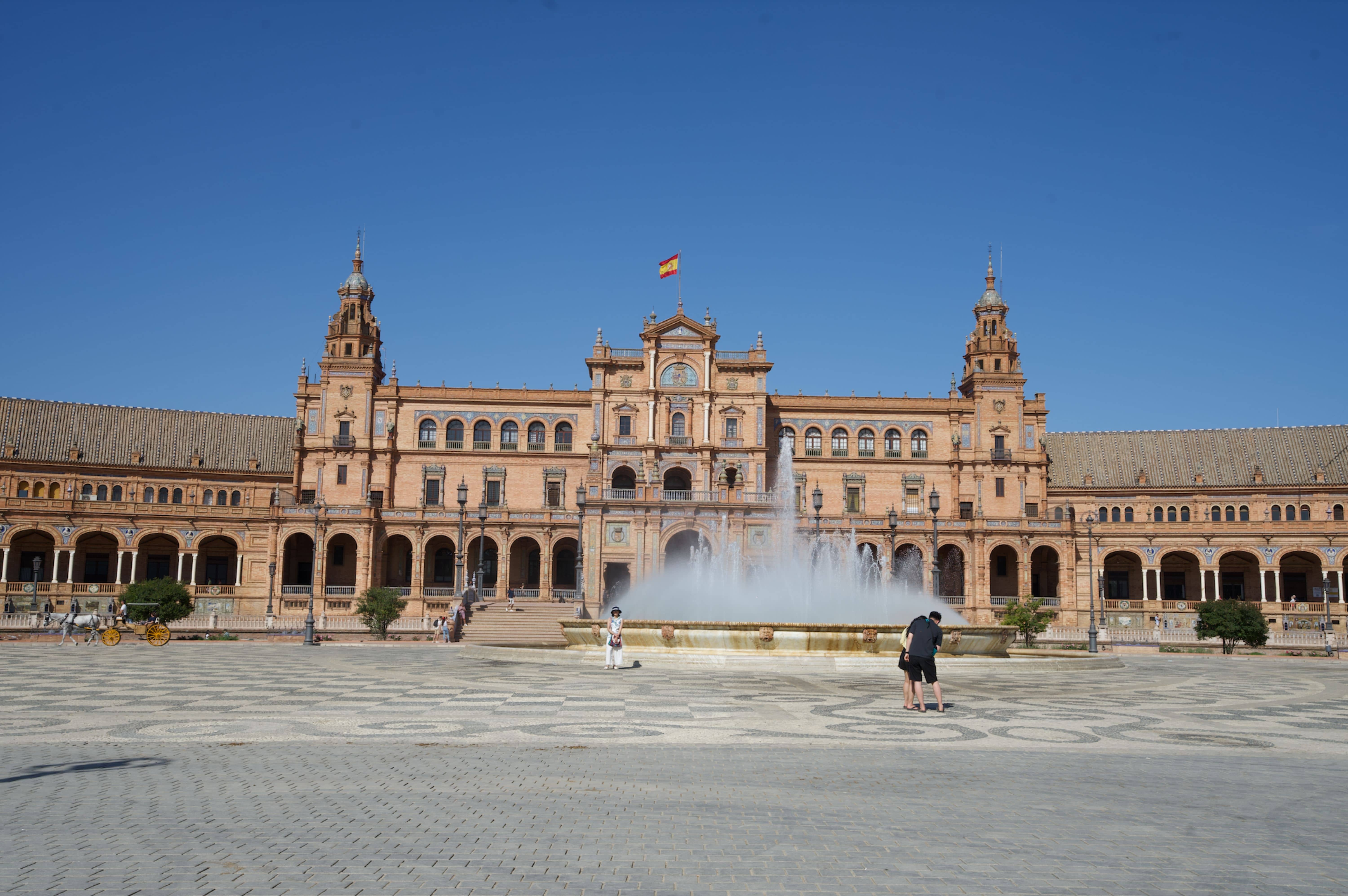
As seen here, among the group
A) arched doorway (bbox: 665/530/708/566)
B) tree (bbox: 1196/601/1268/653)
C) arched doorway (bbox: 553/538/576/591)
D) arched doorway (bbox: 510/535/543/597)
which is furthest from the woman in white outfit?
arched doorway (bbox: 553/538/576/591)

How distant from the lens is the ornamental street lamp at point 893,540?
42.8 m

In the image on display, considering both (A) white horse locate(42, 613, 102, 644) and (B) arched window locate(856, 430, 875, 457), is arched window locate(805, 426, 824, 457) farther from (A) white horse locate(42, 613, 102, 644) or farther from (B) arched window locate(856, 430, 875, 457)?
(A) white horse locate(42, 613, 102, 644)

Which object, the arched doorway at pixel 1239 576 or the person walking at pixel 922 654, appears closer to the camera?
the person walking at pixel 922 654

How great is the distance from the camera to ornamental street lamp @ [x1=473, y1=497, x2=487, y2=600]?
5131 centimetres

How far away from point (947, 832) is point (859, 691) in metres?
12.7

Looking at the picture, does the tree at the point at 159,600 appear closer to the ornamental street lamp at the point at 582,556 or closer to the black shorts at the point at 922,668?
the ornamental street lamp at the point at 582,556

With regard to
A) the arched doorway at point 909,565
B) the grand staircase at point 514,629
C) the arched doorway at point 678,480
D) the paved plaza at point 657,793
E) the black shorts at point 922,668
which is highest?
the arched doorway at point 678,480

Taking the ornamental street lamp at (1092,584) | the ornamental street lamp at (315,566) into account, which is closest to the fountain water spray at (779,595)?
the ornamental street lamp at (1092,584)

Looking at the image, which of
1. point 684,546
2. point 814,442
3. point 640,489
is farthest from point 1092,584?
point 640,489

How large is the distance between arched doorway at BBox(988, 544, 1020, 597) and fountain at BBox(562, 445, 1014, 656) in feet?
54.7

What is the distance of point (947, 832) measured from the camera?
329 inches

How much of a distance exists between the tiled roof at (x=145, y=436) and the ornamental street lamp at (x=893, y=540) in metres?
44.3

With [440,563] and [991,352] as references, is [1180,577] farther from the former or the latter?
[440,563]

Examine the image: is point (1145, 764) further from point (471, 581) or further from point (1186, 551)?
point (1186, 551)
